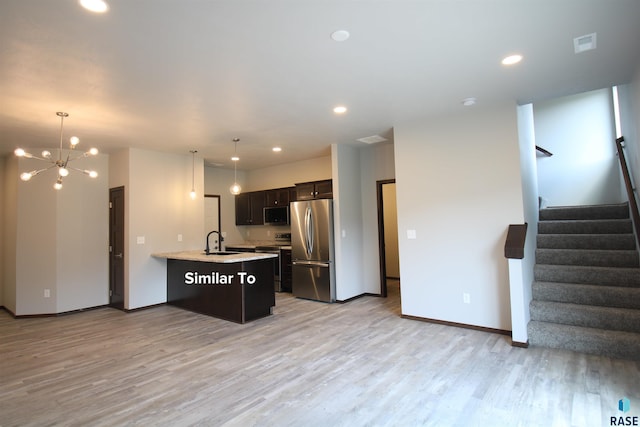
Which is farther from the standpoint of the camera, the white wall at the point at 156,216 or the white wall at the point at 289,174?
the white wall at the point at 289,174

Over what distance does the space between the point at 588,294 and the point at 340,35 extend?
3763 mm

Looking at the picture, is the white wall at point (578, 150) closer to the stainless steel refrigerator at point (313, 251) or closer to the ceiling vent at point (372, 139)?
the ceiling vent at point (372, 139)

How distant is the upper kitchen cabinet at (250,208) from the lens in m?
7.65

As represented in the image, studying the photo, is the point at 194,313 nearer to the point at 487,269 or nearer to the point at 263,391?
the point at 263,391

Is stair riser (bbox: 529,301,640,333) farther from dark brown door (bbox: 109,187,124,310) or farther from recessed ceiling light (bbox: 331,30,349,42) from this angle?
dark brown door (bbox: 109,187,124,310)

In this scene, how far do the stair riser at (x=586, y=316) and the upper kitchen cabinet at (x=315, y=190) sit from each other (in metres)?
3.56

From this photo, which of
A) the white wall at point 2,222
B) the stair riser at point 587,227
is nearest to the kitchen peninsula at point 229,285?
the white wall at point 2,222

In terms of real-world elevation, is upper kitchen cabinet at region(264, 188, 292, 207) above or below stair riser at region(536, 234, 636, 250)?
above

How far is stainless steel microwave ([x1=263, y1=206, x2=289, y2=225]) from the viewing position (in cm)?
726

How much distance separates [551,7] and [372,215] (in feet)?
13.8

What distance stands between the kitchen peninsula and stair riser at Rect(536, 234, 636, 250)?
3.80m

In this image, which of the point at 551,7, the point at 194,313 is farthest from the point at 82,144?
the point at 551,7

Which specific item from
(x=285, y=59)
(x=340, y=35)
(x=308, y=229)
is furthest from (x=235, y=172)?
(x=340, y=35)

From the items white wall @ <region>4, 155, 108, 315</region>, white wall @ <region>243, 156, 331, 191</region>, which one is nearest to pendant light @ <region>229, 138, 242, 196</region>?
white wall @ <region>243, 156, 331, 191</region>
